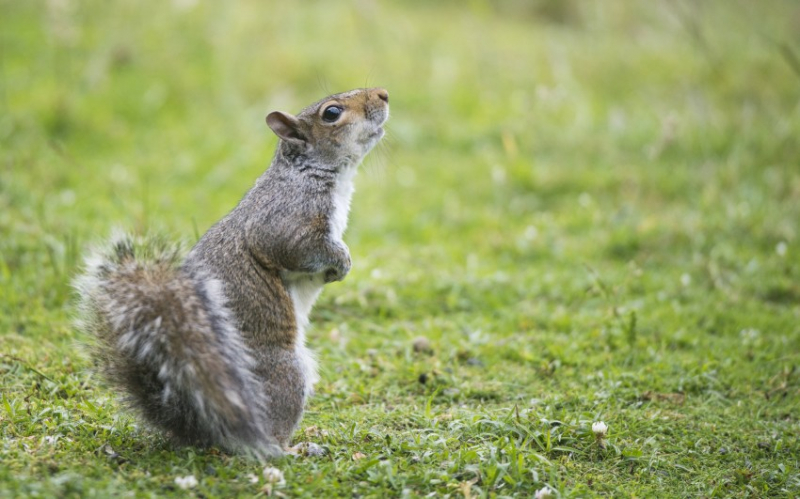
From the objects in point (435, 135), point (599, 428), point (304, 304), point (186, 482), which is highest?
point (304, 304)

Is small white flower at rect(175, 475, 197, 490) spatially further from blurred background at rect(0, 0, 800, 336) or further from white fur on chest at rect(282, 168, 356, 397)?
blurred background at rect(0, 0, 800, 336)

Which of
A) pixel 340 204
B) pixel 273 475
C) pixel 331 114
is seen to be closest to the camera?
pixel 273 475

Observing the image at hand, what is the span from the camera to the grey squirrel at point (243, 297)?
9.80ft

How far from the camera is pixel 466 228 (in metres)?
6.71

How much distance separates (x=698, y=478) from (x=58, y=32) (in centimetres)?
630

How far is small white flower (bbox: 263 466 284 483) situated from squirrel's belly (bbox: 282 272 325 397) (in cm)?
43

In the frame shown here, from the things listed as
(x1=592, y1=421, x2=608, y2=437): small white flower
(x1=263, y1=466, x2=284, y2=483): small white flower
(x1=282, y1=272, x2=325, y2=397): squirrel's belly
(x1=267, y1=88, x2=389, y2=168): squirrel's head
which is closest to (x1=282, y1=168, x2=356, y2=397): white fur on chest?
(x1=282, y1=272, x2=325, y2=397): squirrel's belly

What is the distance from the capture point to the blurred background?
6039mm

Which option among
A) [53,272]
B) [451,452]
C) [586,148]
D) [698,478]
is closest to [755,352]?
[698,478]

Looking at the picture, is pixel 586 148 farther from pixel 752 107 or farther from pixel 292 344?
pixel 292 344

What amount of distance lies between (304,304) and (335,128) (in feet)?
2.73

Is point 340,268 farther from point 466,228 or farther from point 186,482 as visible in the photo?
point 466,228

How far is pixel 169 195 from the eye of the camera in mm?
6781

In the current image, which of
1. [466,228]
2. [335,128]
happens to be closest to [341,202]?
[335,128]
